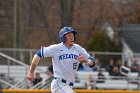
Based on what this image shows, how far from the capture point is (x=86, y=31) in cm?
3216

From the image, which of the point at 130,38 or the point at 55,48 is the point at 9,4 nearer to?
the point at 130,38

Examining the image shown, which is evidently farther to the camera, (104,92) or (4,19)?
(4,19)

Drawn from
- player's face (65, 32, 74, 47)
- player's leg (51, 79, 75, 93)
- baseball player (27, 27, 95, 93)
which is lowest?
player's leg (51, 79, 75, 93)

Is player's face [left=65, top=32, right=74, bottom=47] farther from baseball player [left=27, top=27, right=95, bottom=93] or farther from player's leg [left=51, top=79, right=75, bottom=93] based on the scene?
player's leg [left=51, top=79, right=75, bottom=93]

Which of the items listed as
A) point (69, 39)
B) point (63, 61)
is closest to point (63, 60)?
point (63, 61)

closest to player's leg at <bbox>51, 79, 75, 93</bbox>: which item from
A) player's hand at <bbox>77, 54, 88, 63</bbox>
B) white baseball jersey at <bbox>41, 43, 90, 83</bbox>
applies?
white baseball jersey at <bbox>41, 43, 90, 83</bbox>

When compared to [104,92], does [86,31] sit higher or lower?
higher

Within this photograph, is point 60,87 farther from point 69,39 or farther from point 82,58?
point 69,39

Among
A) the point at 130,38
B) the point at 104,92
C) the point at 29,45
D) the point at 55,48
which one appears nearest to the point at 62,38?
the point at 55,48

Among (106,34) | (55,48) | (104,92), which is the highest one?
(106,34)

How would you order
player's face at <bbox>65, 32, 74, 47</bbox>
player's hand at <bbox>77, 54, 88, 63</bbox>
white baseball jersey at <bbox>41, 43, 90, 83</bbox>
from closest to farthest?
player's hand at <bbox>77, 54, 88, 63</bbox>
player's face at <bbox>65, 32, 74, 47</bbox>
white baseball jersey at <bbox>41, 43, 90, 83</bbox>

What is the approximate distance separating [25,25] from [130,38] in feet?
17.5

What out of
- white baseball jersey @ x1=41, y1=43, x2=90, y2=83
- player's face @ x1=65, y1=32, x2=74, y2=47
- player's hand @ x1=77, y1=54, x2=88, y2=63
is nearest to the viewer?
player's hand @ x1=77, y1=54, x2=88, y2=63

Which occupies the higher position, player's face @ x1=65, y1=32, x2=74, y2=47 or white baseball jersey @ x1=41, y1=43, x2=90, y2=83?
player's face @ x1=65, y1=32, x2=74, y2=47
